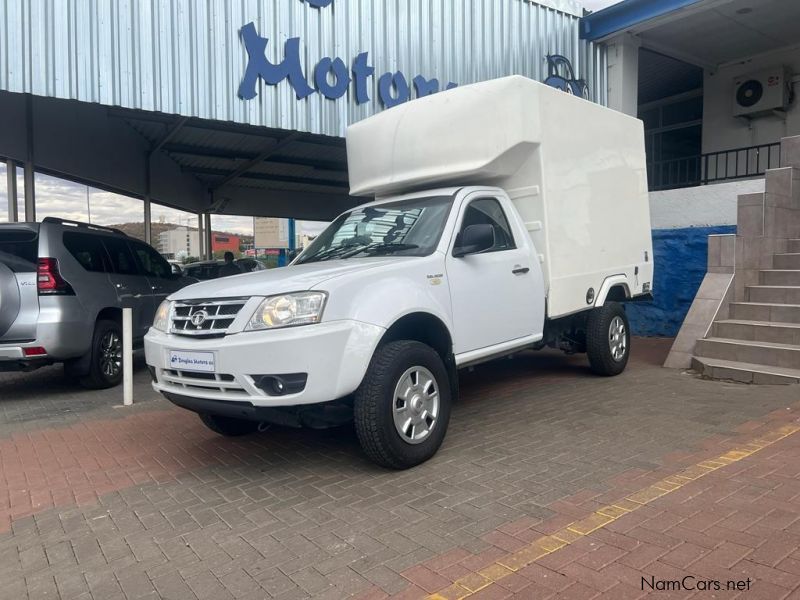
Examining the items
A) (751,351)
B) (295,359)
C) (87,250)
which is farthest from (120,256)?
(751,351)

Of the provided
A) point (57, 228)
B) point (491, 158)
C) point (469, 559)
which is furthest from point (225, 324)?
point (57, 228)

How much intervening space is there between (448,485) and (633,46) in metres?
11.1

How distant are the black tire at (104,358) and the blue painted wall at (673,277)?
8.04m

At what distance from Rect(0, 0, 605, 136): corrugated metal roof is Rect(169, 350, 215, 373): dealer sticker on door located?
4794mm

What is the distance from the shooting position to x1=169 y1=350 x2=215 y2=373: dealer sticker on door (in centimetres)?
380

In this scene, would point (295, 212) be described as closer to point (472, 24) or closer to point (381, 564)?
point (472, 24)

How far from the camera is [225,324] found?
152 inches

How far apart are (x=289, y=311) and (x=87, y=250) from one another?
4.70 metres

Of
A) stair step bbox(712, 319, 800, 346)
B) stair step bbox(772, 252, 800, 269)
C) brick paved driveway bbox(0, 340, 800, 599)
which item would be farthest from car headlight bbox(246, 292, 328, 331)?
stair step bbox(772, 252, 800, 269)

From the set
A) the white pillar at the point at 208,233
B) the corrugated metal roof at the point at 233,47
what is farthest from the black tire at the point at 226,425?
the white pillar at the point at 208,233

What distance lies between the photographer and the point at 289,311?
12.2 ft

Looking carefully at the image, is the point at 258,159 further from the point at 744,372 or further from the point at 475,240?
the point at 744,372

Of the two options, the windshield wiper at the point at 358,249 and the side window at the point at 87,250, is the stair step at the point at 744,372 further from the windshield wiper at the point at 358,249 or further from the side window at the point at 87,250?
the side window at the point at 87,250

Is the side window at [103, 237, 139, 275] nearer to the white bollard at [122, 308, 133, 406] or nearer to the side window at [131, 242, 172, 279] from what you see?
the side window at [131, 242, 172, 279]
